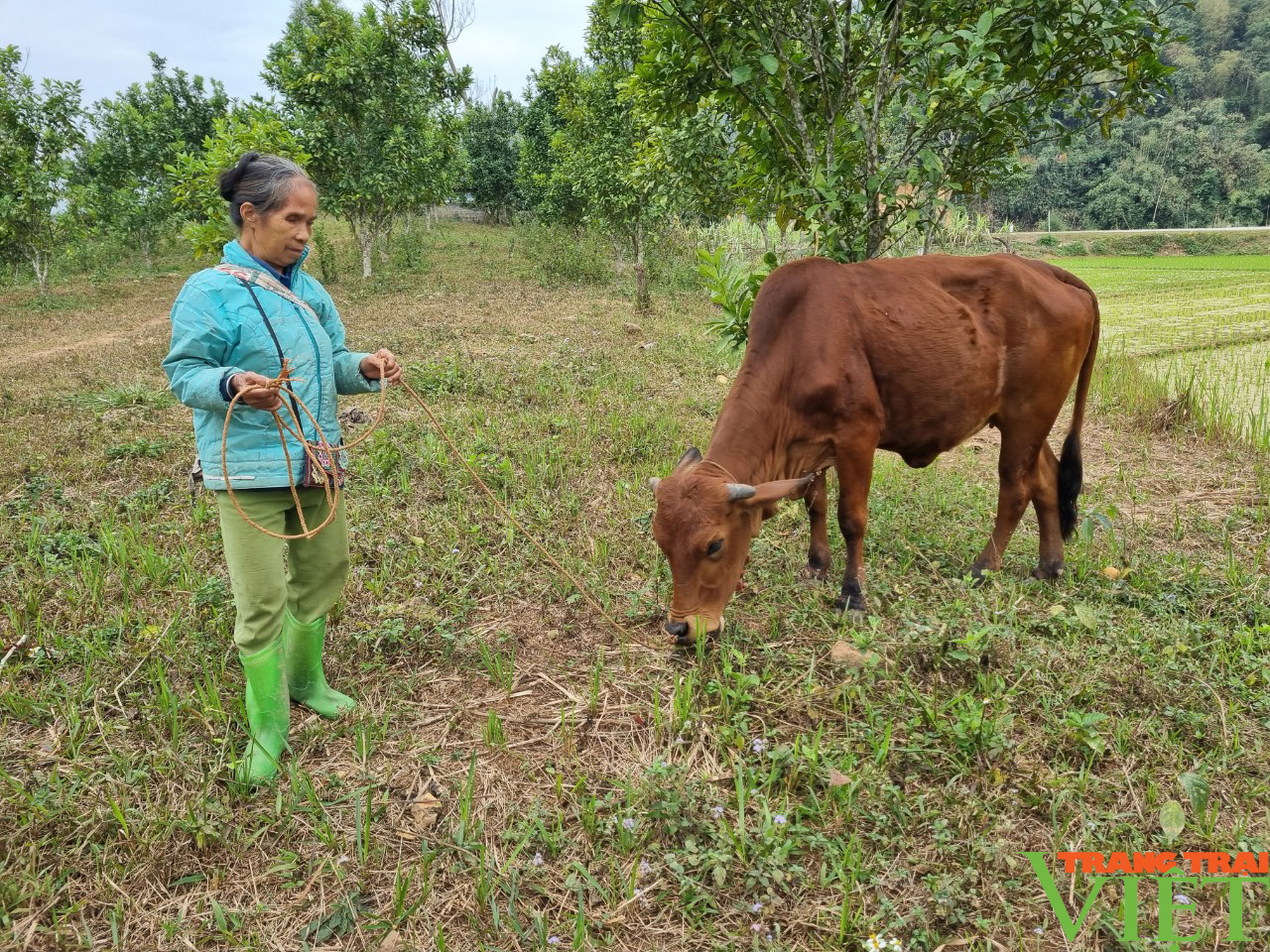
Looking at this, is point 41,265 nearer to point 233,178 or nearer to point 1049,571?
point 233,178

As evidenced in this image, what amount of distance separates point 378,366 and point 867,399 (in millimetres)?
2443

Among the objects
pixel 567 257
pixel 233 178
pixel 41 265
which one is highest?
pixel 41 265

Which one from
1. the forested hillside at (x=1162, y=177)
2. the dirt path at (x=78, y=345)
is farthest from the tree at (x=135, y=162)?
the forested hillside at (x=1162, y=177)

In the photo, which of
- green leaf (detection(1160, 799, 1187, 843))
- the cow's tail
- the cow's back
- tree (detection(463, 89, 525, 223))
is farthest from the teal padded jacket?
tree (detection(463, 89, 525, 223))

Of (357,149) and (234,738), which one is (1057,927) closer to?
(234,738)

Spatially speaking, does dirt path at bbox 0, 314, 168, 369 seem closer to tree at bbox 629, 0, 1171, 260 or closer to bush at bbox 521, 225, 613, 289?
bush at bbox 521, 225, 613, 289

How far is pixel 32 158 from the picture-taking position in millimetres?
15852

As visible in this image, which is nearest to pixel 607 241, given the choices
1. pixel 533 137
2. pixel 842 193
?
pixel 533 137

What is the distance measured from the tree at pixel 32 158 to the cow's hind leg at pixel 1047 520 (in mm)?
19024

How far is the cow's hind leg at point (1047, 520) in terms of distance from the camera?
4.35 meters

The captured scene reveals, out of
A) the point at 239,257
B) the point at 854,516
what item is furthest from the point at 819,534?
the point at 239,257

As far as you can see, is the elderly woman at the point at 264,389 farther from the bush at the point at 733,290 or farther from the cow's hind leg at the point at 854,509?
the bush at the point at 733,290

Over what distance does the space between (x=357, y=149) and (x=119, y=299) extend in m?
A: 6.82

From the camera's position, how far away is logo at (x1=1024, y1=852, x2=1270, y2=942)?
2.08m
